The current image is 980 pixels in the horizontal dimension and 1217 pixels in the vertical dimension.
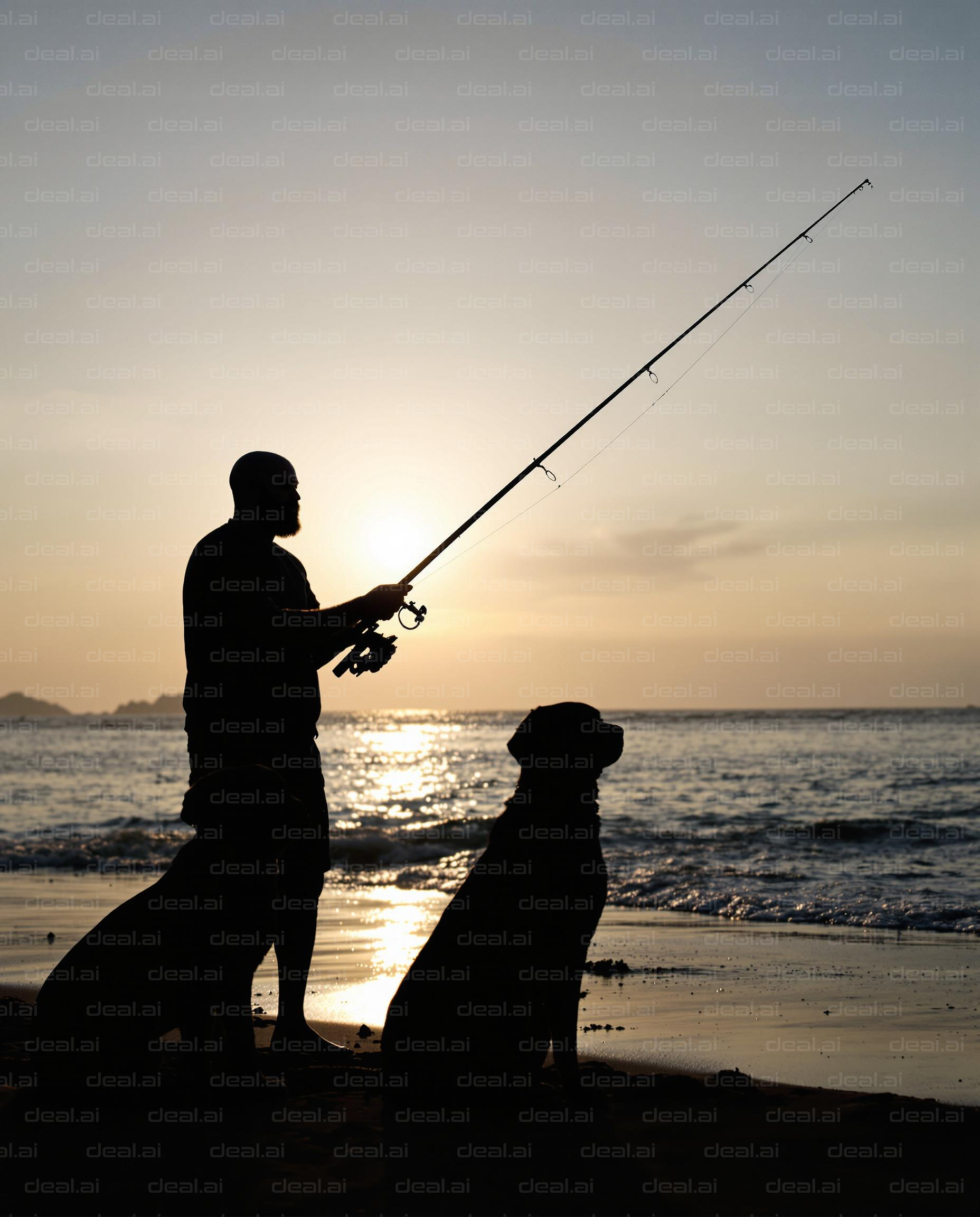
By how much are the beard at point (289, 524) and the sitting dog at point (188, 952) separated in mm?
1065

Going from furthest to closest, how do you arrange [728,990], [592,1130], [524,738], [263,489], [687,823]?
[687,823], [728,990], [263,489], [524,738], [592,1130]

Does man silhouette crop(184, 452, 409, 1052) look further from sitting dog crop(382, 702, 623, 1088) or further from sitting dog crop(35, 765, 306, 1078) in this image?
sitting dog crop(382, 702, 623, 1088)

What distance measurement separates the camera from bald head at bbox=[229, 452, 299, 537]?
4207 millimetres

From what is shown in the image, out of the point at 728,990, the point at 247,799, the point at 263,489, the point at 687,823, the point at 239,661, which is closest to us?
the point at 247,799

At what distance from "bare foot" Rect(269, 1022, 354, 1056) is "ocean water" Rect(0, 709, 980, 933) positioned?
214 inches

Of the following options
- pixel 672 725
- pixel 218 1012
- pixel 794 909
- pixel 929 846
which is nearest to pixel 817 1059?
pixel 218 1012

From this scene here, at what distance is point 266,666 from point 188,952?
1069 millimetres

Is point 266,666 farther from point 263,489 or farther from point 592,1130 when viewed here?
point 592,1130

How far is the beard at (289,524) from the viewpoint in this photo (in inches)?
168

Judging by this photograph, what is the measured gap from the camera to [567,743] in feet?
12.0

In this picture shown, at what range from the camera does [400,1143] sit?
3.22 metres

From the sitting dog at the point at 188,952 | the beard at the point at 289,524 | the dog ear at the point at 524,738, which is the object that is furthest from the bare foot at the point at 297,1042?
the beard at the point at 289,524

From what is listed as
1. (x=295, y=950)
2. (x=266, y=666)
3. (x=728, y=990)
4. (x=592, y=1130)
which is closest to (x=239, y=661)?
(x=266, y=666)

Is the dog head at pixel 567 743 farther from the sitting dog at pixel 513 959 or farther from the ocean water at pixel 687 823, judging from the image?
the ocean water at pixel 687 823
